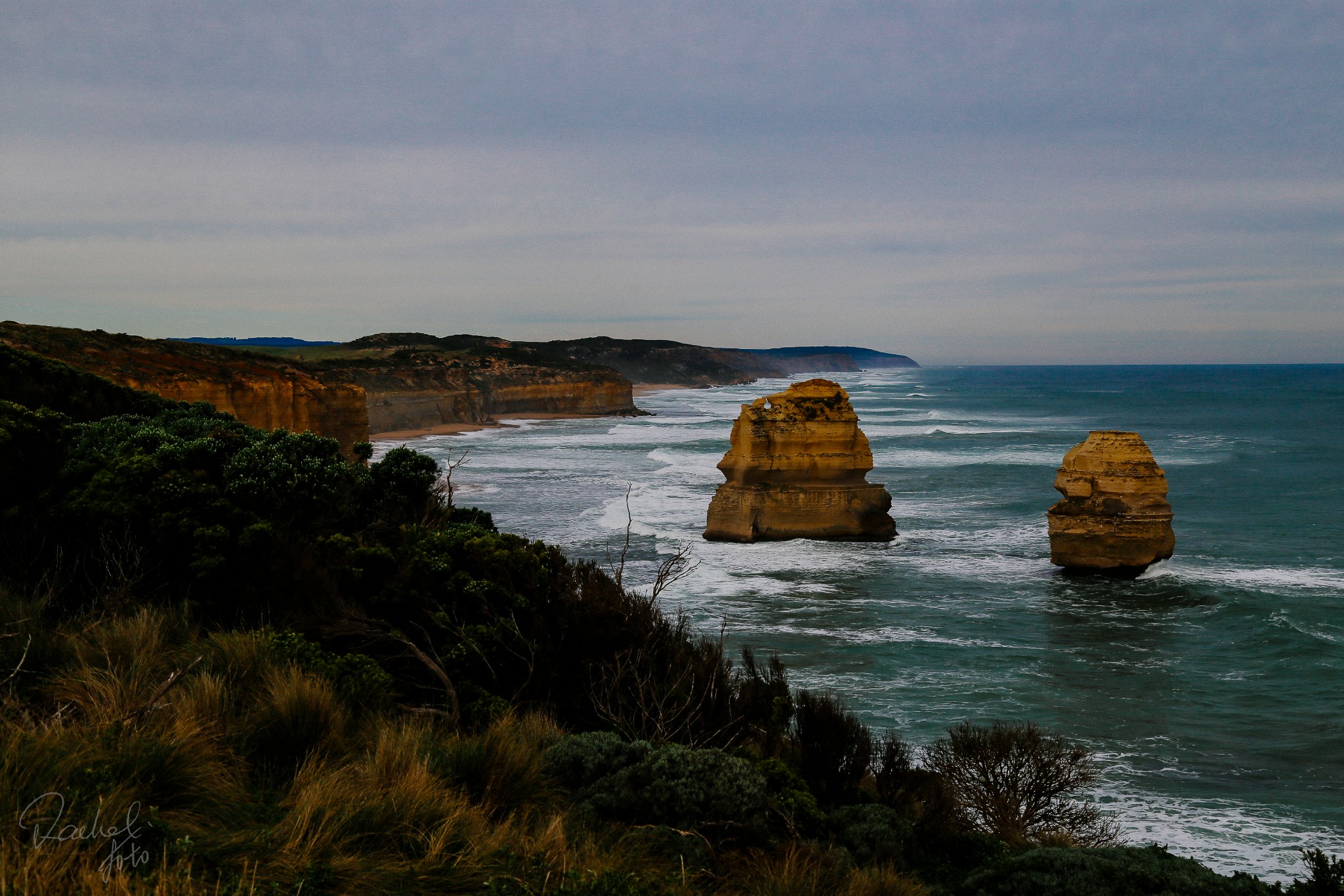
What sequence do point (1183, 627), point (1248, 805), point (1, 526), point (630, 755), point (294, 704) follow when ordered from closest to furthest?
point (294, 704) → point (630, 755) → point (1, 526) → point (1248, 805) → point (1183, 627)

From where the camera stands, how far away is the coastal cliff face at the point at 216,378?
32750 millimetres

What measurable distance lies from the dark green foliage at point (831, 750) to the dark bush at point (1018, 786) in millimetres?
928

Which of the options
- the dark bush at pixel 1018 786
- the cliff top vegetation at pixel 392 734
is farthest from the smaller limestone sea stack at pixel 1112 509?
the dark bush at pixel 1018 786

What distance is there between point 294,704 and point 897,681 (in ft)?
37.6

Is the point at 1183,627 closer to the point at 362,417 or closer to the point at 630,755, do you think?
the point at 630,755

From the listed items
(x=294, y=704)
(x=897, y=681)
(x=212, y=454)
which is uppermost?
(x=212, y=454)

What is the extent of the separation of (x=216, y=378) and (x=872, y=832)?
114ft

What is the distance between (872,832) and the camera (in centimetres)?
741

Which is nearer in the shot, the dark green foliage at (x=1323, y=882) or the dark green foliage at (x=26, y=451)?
the dark green foliage at (x=1323, y=882)

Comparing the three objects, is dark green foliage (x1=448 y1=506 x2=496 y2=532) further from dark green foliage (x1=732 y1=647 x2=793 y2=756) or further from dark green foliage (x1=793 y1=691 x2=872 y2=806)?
dark green foliage (x1=793 y1=691 x2=872 y2=806)

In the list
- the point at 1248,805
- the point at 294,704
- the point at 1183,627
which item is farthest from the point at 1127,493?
the point at 294,704

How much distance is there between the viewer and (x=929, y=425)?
75.8 metres

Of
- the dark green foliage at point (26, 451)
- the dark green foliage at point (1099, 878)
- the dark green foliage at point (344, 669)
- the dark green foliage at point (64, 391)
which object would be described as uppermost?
the dark green foliage at point (64, 391)

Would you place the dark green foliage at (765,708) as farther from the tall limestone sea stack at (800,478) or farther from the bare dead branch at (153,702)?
the tall limestone sea stack at (800,478)
